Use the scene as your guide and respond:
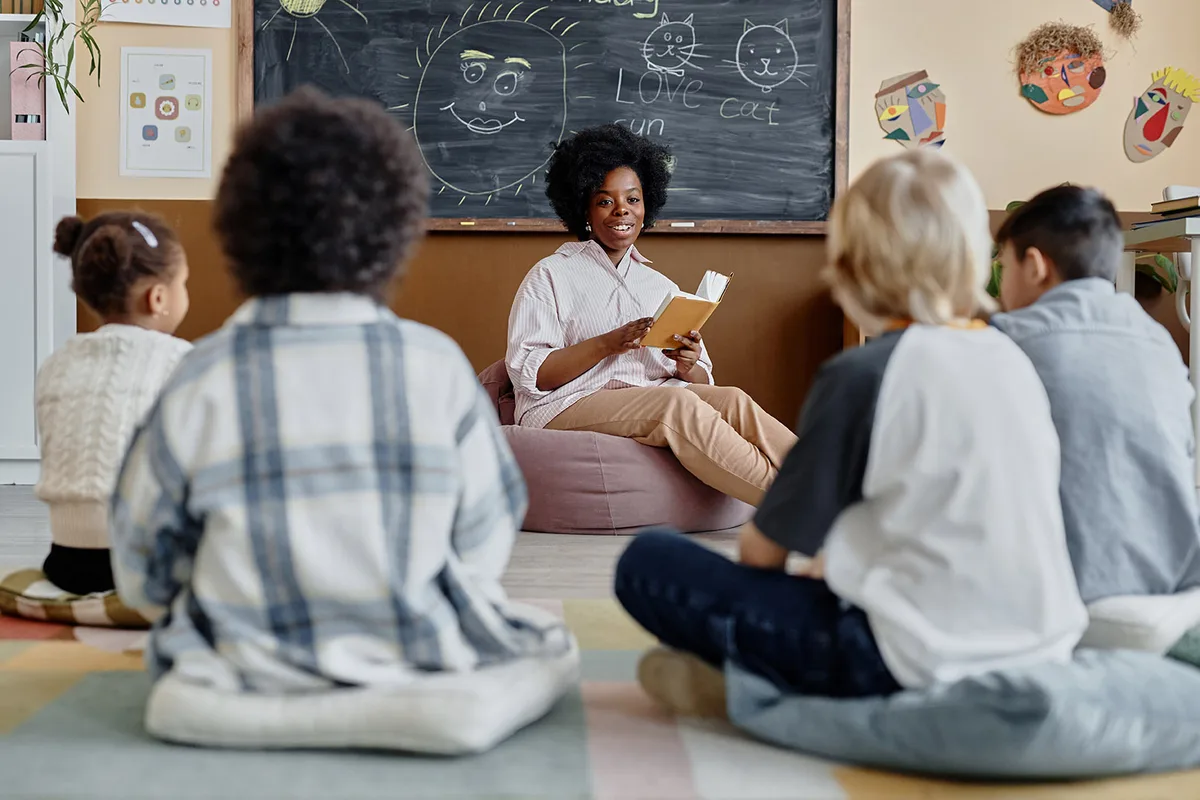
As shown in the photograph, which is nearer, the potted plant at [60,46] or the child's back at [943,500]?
the child's back at [943,500]

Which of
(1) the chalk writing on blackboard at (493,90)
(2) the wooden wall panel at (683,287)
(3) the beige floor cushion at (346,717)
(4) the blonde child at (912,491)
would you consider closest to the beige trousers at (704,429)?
(2) the wooden wall panel at (683,287)

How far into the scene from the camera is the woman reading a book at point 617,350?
296 centimetres

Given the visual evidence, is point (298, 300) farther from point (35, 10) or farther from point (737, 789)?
point (35, 10)

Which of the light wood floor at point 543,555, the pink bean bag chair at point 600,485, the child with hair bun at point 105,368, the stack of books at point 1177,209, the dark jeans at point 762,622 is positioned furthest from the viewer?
the stack of books at point 1177,209

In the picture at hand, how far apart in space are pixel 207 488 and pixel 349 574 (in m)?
0.17

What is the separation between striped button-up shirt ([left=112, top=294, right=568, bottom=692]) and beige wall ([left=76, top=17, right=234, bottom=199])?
295 cm

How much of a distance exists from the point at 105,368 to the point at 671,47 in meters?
2.64

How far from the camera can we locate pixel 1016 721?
116 centimetres

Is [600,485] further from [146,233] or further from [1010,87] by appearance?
[1010,87]

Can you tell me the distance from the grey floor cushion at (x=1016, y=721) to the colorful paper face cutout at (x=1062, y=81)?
10.4 feet

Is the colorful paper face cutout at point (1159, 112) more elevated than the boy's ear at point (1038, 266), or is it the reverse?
the colorful paper face cutout at point (1159, 112)

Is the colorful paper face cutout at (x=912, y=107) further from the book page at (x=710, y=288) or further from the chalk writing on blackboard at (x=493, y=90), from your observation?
the book page at (x=710, y=288)

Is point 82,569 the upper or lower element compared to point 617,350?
lower

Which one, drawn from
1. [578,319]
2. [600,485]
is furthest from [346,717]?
[578,319]
